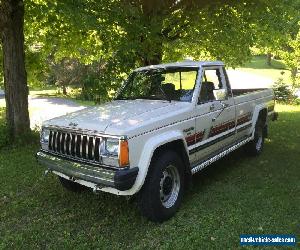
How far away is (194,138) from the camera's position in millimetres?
6066

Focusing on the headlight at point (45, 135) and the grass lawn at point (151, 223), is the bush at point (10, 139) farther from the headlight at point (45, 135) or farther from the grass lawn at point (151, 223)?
the headlight at point (45, 135)

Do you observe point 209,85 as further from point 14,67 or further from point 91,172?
point 14,67

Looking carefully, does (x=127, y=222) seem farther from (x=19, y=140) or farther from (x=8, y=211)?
(x=19, y=140)

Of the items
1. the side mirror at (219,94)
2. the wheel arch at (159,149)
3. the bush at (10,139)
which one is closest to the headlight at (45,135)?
the wheel arch at (159,149)

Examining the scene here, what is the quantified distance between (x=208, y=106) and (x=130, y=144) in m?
2.11

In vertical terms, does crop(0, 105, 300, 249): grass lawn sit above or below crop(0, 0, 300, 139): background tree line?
below

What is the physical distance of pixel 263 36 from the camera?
12609 mm

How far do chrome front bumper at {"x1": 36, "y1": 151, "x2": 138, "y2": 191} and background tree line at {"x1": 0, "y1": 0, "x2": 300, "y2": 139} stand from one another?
3479 mm

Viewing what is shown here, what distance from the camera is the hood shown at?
5094mm

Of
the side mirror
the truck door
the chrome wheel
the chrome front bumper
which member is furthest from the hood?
the chrome wheel

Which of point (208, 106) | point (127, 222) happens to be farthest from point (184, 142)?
point (127, 222)

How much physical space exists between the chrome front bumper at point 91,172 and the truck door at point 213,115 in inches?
63.7

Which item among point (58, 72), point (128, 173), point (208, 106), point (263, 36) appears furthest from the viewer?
point (58, 72)

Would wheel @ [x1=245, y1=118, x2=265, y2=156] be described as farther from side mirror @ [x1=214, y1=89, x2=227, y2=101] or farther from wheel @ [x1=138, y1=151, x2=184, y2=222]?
wheel @ [x1=138, y1=151, x2=184, y2=222]
